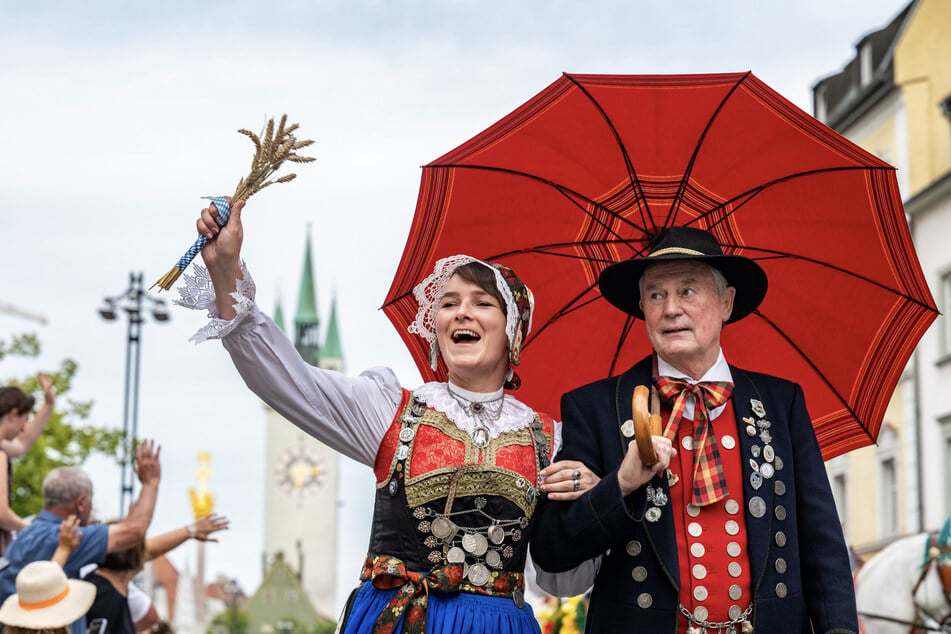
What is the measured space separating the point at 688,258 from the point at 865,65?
87.0 ft

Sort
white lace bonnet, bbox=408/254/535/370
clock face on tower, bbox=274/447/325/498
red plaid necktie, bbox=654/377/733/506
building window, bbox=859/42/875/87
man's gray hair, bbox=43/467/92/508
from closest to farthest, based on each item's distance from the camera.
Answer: red plaid necktie, bbox=654/377/733/506, white lace bonnet, bbox=408/254/535/370, man's gray hair, bbox=43/467/92/508, building window, bbox=859/42/875/87, clock face on tower, bbox=274/447/325/498

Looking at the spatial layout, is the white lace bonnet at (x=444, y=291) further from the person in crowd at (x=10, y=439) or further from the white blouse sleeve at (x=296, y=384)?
the person in crowd at (x=10, y=439)

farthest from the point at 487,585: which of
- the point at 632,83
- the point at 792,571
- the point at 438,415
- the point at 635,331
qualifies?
the point at 632,83

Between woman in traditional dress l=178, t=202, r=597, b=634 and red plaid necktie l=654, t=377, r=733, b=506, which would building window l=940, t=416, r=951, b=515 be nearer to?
woman in traditional dress l=178, t=202, r=597, b=634

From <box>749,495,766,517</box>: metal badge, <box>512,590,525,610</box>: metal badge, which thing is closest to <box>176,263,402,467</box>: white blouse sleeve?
<box>512,590,525,610</box>: metal badge

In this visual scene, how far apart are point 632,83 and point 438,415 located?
1.33 meters

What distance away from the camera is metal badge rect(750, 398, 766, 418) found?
4688mm

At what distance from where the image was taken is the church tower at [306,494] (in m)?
109

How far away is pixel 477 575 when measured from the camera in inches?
186

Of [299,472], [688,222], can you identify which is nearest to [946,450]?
[688,222]

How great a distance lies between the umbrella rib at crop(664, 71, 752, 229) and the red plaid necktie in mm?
874

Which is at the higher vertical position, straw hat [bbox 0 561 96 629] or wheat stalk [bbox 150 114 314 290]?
wheat stalk [bbox 150 114 314 290]

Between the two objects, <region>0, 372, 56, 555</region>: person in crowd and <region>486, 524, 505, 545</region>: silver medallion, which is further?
<region>0, 372, 56, 555</region>: person in crowd

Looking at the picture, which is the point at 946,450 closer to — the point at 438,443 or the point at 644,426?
the point at 438,443
